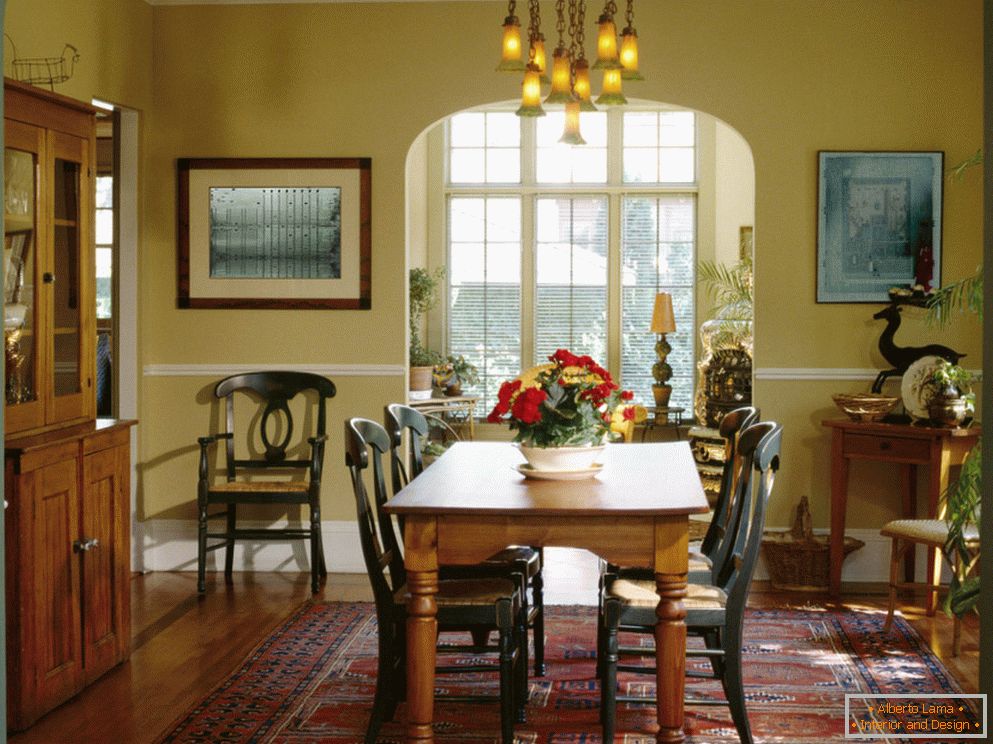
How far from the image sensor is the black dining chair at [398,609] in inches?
139

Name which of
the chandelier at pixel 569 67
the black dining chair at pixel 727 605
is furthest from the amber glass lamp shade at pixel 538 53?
the black dining chair at pixel 727 605

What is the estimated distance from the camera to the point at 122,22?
5758 mm

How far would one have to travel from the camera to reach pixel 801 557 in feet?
18.7

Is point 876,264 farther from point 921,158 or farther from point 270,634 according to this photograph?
point 270,634

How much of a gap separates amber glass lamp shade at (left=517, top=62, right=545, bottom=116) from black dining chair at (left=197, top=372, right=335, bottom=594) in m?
2.33

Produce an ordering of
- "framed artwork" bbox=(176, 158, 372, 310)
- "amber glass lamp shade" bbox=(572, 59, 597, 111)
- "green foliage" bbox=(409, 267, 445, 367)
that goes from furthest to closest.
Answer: "green foliage" bbox=(409, 267, 445, 367)
"framed artwork" bbox=(176, 158, 372, 310)
"amber glass lamp shade" bbox=(572, 59, 597, 111)

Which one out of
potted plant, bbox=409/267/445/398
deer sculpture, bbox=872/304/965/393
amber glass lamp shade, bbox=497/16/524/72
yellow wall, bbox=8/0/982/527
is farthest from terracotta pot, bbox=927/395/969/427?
potted plant, bbox=409/267/445/398

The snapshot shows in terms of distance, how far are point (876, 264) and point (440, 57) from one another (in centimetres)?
240

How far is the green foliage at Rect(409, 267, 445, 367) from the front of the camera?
8742 millimetres

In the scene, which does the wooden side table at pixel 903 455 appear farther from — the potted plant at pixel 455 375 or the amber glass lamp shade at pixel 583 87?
the potted plant at pixel 455 375

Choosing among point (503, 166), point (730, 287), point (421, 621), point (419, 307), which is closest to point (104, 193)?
point (419, 307)

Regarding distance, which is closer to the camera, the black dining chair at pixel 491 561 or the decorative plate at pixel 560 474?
the decorative plate at pixel 560 474

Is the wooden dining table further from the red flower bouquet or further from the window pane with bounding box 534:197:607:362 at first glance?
the window pane with bounding box 534:197:607:362

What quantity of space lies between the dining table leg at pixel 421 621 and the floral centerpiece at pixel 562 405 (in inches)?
20.3
